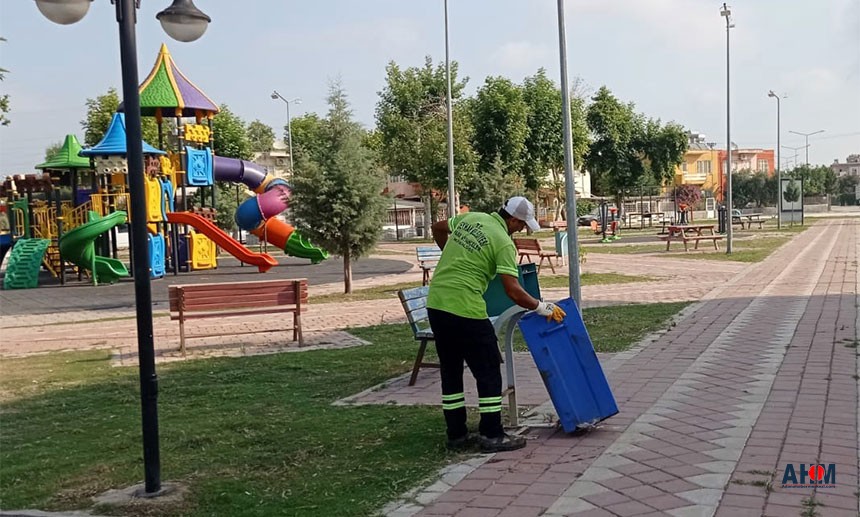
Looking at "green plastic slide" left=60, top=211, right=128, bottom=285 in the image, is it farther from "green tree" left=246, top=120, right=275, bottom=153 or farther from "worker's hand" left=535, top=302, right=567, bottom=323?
"green tree" left=246, top=120, right=275, bottom=153

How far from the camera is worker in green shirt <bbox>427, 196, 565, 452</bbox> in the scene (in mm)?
5273

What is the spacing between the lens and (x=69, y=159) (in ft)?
85.4

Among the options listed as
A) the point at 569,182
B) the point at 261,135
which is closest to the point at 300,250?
the point at 569,182

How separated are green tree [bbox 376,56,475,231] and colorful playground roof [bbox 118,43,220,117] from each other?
49.2 feet

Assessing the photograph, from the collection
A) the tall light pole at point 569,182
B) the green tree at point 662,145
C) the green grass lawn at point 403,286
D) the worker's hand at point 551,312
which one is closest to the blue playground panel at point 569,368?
the worker's hand at point 551,312

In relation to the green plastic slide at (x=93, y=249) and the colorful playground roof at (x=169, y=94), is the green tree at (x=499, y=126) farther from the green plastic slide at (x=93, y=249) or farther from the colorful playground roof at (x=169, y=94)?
the green plastic slide at (x=93, y=249)

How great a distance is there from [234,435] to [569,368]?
8.01ft

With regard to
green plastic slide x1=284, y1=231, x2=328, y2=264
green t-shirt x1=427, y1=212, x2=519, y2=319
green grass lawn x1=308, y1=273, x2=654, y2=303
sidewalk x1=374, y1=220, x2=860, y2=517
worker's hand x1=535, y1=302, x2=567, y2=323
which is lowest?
green grass lawn x1=308, y1=273, x2=654, y2=303

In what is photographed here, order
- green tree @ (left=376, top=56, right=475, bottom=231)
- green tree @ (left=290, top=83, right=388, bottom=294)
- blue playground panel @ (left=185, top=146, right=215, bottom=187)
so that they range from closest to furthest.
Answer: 1. green tree @ (left=290, top=83, right=388, bottom=294)
2. blue playground panel @ (left=185, top=146, right=215, bottom=187)
3. green tree @ (left=376, top=56, right=475, bottom=231)

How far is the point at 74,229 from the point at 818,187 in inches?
4286

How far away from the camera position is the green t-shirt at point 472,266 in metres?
5.28

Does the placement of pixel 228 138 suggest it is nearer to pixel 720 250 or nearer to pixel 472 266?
pixel 720 250

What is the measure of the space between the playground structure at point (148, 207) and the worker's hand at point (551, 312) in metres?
19.2

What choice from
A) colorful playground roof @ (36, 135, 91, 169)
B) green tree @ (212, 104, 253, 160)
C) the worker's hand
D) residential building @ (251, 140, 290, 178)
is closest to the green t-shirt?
the worker's hand
